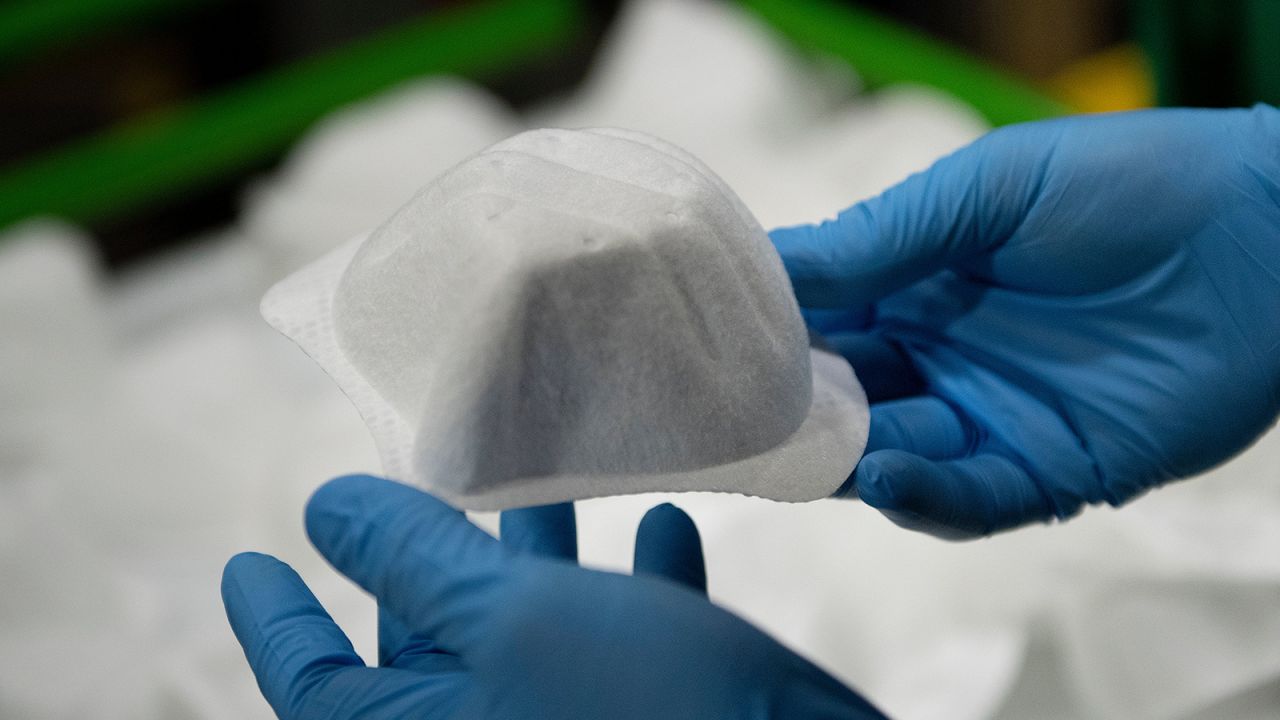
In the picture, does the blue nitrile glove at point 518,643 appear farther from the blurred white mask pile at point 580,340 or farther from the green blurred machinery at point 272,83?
the green blurred machinery at point 272,83

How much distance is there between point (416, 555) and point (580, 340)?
19 centimetres

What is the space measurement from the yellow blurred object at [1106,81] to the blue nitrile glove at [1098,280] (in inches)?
49.2

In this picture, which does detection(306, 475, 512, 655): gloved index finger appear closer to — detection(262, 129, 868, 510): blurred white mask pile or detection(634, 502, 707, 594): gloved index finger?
detection(262, 129, 868, 510): blurred white mask pile

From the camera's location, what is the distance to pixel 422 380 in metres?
0.90

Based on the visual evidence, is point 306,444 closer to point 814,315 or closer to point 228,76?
point 814,315

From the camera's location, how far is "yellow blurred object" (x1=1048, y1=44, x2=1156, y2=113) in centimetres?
235

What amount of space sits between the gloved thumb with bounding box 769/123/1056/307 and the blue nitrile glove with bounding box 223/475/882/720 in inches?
12.1

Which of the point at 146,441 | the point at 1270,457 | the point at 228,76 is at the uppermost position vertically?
the point at 228,76

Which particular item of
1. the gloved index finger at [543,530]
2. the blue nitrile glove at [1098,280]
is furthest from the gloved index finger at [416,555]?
the blue nitrile glove at [1098,280]

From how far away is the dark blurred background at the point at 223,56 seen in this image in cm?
218

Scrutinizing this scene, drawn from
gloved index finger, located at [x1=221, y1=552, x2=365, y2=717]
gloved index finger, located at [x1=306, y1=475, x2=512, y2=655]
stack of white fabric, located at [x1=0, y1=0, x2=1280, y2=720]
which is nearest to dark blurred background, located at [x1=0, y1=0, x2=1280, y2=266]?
stack of white fabric, located at [x1=0, y1=0, x2=1280, y2=720]

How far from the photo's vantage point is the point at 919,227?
1040 mm

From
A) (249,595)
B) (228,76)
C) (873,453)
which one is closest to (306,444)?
(249,595)

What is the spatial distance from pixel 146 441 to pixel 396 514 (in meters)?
0.88
